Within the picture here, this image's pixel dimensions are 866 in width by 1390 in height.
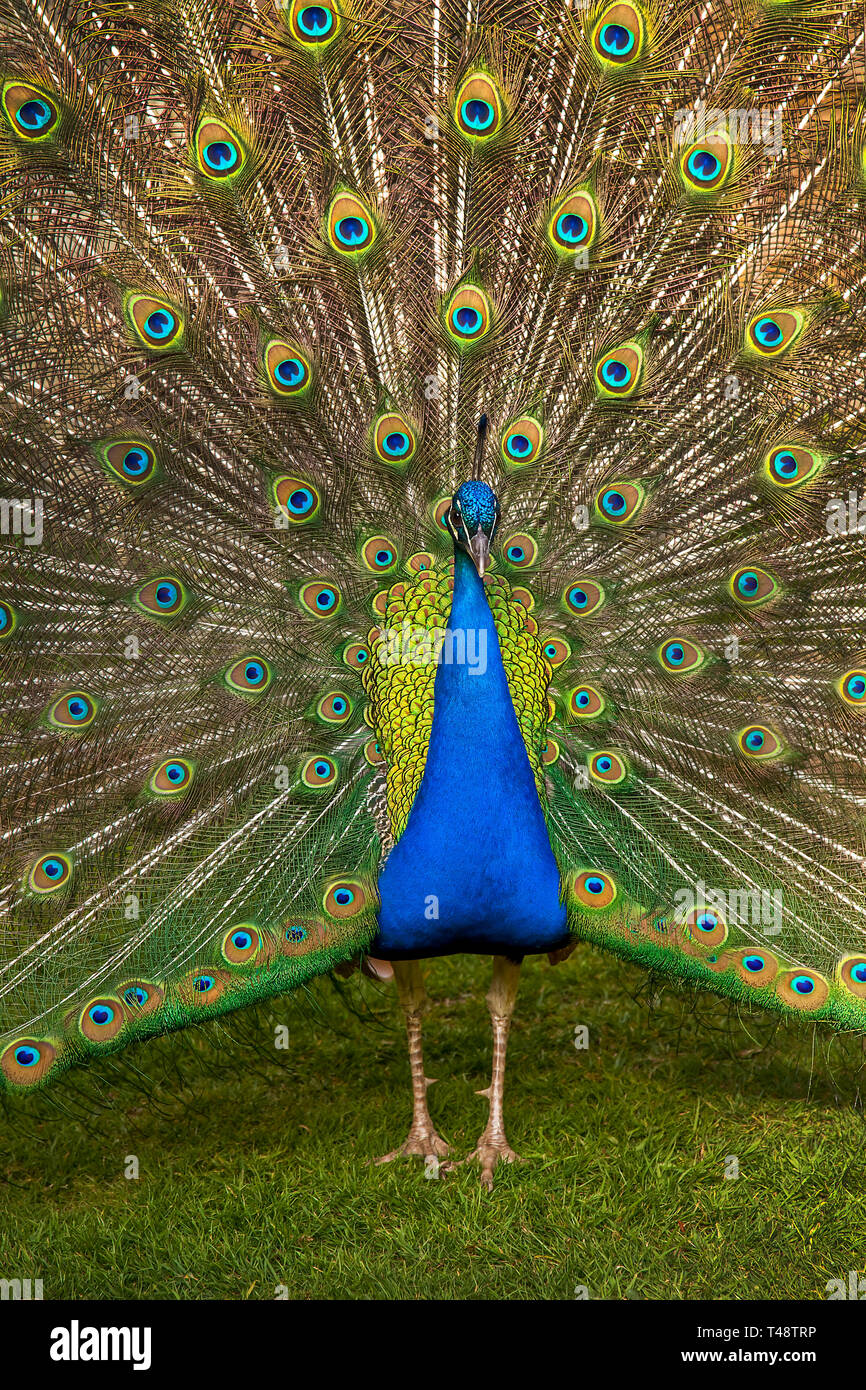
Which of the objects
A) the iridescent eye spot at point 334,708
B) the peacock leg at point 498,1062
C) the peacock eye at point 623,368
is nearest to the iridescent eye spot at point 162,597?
the iridescent eye spot at point 334,708

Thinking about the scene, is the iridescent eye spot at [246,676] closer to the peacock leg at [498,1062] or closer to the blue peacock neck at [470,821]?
the blue peacock neck at [470,821]

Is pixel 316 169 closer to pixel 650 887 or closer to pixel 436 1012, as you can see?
pixel 650 887

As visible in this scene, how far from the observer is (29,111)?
3.60 m

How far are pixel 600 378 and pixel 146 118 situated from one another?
145 cm

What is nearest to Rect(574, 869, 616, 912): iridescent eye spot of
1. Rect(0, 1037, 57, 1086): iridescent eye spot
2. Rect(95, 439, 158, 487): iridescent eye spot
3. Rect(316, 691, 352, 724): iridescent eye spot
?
Rect(316, 691, 352, 724): iridescent eye spot

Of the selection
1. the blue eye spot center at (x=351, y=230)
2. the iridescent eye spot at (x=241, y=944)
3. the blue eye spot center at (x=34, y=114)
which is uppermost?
the blue eye spot center at (x=34, y=114)

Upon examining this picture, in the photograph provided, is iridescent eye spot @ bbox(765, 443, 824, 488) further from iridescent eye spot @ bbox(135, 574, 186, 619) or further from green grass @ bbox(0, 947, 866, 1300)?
green grass @ bbox(0, 947, 866, 1300)

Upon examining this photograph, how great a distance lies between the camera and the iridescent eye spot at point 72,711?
13.2 ft

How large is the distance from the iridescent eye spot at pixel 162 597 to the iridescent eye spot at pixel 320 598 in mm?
362

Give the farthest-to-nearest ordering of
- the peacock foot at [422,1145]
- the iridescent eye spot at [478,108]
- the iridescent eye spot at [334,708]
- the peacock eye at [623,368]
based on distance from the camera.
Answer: the peacock foot at [422,1145] < the iridescent eye spot at [334,708] < the peacock eye at [623,368] < the iridescent eye spot at [478,108]

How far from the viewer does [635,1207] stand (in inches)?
166

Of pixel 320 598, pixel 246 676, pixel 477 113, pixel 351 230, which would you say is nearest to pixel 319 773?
pixel 246 676

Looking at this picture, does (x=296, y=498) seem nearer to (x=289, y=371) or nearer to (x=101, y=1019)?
(x=289, y=371)

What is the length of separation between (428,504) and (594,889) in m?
1.25
